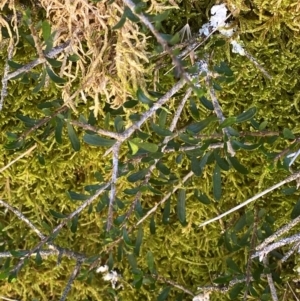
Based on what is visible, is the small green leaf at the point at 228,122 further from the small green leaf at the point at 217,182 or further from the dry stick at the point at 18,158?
the dry stick at the point at 18,158

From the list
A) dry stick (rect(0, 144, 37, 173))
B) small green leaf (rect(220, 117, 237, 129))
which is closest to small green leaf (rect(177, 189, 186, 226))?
small green leaf (rect(220, 117, 237, 129))

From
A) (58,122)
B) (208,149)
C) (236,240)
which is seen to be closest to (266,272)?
(236,240)

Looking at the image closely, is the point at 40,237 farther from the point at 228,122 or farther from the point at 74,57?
the point at 228,122

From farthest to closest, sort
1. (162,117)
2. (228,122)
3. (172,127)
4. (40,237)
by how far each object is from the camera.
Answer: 1. (40,237)
2. (172,127)
3. (162,117)
4. (228,122)

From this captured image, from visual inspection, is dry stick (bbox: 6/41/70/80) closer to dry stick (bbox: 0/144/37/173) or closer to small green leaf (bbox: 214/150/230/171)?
dry stick (bbox: 0/144/37/173)

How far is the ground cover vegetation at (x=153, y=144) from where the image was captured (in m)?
1.27

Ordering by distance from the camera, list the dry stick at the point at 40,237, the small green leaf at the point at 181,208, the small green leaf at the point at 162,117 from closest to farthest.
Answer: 1. the small green leaf at the point at 162,117
2. the small green leaf at the point at 181,208
3. the dry stick at the point at 40,237

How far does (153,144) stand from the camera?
1146mm

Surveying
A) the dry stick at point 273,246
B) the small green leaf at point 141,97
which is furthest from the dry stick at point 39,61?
the dry stick at point 273,246

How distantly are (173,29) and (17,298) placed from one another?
3.75 feet

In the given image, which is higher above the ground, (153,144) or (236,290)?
(153,144)

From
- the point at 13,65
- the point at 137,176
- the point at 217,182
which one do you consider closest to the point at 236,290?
the point at 217,182

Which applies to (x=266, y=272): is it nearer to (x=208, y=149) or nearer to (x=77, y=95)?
(x=208, y=149)

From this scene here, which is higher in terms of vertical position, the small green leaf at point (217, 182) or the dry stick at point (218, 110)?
the dry stick at point (218, 110)
